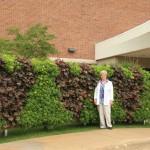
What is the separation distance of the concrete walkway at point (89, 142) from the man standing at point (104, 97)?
662 mm

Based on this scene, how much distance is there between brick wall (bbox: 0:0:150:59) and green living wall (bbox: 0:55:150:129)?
401 inches

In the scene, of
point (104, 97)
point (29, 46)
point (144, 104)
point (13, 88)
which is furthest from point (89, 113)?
point (29, 46)

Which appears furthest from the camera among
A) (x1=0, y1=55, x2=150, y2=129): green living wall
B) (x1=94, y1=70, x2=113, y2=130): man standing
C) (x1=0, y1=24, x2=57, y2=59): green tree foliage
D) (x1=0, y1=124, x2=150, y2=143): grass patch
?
(x1=0, y1=24, x2=57, y2=59): green tree foliage

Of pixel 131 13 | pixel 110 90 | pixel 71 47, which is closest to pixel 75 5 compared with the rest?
pixel 71 47

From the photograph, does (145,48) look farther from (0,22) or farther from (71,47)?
(0,22)

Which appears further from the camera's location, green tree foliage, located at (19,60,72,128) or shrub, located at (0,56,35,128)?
green tree foliage, located at (19,60,72,128)

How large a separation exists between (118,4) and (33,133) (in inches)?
649

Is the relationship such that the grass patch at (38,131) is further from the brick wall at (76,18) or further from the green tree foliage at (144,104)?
the brick wall at (76,18)

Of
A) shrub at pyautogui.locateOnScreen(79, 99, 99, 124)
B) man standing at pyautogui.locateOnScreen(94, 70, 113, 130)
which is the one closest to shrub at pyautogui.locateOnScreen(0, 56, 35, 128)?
shrub at pyautogui.locateOnScreen(79, 99, 99, 124)

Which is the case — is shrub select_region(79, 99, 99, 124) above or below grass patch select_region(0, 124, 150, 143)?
above

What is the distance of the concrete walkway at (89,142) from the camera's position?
718cm

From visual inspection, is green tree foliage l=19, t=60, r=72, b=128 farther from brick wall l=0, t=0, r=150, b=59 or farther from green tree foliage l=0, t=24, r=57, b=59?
brick wall l=0, t=0, r=150, b=59

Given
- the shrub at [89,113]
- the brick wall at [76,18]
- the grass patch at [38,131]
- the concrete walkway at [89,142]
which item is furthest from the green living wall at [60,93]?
the brick wall at [76,18]

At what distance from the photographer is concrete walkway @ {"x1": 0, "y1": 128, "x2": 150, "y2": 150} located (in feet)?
23.6
